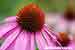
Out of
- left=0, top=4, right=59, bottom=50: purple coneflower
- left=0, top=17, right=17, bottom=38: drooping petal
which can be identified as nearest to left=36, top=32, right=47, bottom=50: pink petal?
left=0, top=4, right=59, bottom=50: purple coneflower

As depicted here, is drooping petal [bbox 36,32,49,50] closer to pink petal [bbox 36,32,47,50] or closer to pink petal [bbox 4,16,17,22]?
pink petal [bbox 36,32,47,50]

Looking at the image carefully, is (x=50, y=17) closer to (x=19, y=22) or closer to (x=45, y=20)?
(x=45, y=20)

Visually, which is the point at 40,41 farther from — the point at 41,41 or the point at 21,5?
the point at 21,5

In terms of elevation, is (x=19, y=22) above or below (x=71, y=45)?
above

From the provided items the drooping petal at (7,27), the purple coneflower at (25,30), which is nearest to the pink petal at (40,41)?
the purple coneflower at (25,30)

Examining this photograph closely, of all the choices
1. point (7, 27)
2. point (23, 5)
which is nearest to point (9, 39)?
point (7, 27)

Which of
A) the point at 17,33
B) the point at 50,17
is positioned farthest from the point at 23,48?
the point at 50,17

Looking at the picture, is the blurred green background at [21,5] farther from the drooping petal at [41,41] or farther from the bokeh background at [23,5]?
the drooping petal at [41,41]
